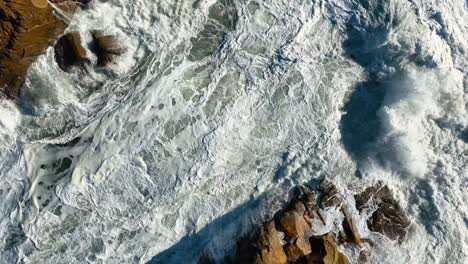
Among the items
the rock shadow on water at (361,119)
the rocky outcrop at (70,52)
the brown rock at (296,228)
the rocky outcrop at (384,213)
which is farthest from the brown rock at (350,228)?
the rocky outcrop at (70,52)

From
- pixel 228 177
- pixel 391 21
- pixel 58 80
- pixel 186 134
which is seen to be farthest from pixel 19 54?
pixel 391 21

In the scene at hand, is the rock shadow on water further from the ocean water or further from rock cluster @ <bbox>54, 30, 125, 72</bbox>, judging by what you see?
rock cluster @ <bbox>54, 30, 125, 72</bbox>

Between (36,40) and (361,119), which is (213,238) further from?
(36,40)

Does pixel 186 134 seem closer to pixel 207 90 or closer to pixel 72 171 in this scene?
pixel 207 90

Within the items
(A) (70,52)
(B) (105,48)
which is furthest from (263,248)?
(A) (70,52)

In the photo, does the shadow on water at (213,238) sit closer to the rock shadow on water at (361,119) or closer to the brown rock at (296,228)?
the brown rock at (296,228)

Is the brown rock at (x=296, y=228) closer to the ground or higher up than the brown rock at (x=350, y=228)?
higher up
